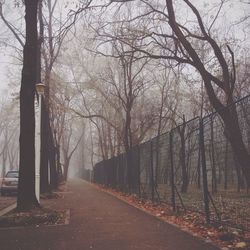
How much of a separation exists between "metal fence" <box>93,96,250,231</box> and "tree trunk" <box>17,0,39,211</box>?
4010 millimetres

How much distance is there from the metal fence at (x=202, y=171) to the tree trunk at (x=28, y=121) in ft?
13.2

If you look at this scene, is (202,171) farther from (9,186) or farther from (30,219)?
(9,186)

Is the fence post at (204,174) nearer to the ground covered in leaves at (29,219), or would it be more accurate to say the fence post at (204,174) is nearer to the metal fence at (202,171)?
the metal fence at (202,171)

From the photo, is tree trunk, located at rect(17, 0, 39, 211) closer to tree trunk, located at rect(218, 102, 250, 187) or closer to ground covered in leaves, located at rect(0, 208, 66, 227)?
ground covered in leaves, located at rect(0, 208, 66, 227)

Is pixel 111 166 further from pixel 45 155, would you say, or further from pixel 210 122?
pixel 210 122

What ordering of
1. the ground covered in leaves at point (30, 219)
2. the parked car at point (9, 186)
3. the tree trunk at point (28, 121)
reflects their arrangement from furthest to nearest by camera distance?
1. the parked car at point (9, 186)
2. the tree trunk at point (28, 121)
3. the ground covered in leaves at point (30, 219)

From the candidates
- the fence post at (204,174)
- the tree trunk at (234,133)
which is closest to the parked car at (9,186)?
the fence post at (204,174)

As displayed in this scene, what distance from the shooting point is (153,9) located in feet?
57.4

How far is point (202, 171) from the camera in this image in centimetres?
970

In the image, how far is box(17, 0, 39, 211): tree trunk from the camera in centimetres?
1152

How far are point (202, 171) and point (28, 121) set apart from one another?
4994mm

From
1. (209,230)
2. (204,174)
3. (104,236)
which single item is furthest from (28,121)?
(209,230)

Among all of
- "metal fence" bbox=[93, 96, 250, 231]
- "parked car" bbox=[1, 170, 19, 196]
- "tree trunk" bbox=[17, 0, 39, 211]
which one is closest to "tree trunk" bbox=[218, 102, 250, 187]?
"metal fence" bbox=[93, 96, 250, 231]

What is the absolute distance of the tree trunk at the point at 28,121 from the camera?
37.8ft
